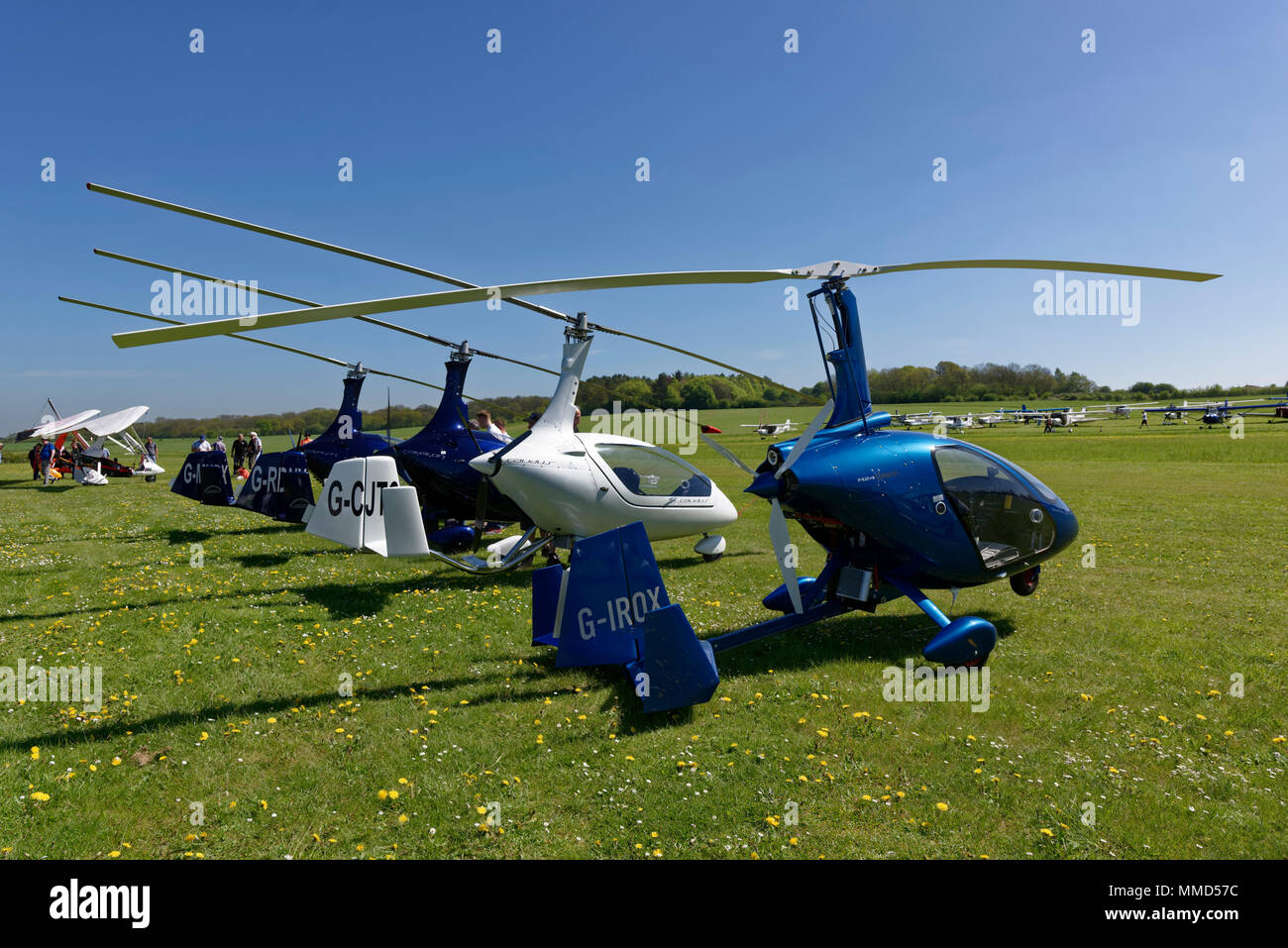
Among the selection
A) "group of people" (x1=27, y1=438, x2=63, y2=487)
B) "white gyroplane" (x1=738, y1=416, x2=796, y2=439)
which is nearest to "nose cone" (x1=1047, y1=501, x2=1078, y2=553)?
"white gyroplane" (x1=738, y1=416, x2=796, y2=439)

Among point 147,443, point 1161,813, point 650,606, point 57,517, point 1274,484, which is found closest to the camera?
point 1161,813

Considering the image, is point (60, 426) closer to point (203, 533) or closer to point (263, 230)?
point (203, 533)

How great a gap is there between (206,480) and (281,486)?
3223 mm

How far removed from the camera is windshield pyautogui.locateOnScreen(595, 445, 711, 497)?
1018 centimetres

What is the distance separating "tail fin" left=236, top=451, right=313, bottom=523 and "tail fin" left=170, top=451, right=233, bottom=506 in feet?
6.39

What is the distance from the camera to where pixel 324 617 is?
894 cm

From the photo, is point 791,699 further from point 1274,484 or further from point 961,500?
point 1274,484

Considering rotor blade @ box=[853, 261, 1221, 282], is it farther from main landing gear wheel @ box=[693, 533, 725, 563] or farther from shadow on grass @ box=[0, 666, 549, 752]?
main landing gear wheel @ box=[693, 533, 725, 563]

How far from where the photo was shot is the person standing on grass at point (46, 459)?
30.2 m

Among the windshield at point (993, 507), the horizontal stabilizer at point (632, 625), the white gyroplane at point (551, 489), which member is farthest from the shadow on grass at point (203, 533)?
the windshield at point (993, 507)

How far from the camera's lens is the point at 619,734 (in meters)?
5.61

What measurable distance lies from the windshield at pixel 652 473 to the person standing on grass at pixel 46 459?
32847 mm
